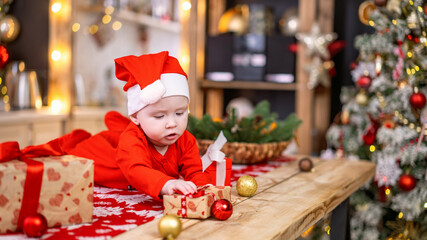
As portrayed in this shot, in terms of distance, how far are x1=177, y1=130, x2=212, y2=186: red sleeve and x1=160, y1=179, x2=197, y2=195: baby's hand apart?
0.66ft

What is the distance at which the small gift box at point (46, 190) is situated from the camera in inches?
30.6

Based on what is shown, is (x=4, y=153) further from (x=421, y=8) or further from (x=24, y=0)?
(x=24, y=0)

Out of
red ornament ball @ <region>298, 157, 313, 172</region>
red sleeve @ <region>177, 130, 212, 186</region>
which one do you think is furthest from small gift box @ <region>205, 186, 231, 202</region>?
red ornament ball @ <region>298, 157, 313, 172</region>

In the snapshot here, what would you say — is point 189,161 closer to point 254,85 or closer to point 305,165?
point 305,165

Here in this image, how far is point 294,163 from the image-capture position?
1668 mm

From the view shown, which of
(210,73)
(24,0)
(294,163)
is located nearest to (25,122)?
(24,0)

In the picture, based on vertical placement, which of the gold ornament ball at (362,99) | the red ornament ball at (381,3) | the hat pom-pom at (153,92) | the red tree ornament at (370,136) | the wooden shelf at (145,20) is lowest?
the red tree ornament at (370,136)

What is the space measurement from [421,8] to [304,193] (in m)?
1.22

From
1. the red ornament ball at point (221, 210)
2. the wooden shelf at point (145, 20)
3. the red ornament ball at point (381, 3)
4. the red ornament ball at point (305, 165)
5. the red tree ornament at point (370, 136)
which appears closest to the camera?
the red ornament ball at point (221, 210)

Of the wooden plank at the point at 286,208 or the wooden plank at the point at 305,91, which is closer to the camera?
the wooden plank at the point at 286,208

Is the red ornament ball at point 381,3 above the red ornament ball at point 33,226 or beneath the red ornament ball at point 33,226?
above

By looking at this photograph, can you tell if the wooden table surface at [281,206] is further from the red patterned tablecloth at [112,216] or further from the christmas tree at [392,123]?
the christmas tree at [392,123]

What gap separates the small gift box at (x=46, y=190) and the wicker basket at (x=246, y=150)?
0.75 m

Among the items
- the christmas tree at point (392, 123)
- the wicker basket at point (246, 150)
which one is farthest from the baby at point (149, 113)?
the christmas tree at point (392, 123)
